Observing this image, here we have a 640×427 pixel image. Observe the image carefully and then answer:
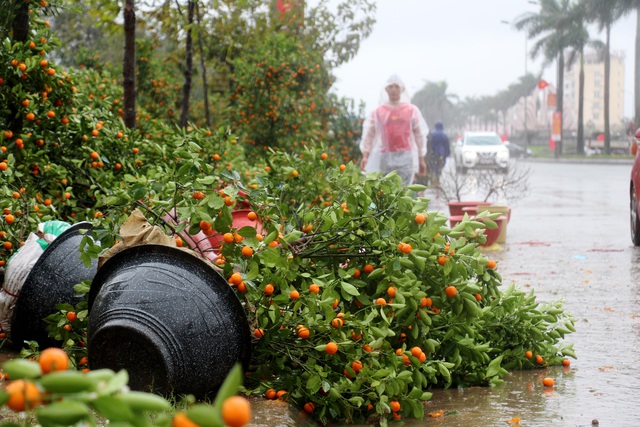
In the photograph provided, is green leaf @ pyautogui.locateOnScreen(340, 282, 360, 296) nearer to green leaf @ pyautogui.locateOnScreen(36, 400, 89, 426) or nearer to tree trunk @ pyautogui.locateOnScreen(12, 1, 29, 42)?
green leaf @ pyautogui.locateOnScreen(36, 400, 89, 426)

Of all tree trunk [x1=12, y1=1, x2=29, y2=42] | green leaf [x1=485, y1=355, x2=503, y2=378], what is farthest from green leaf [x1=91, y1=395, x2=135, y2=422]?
tree trunk [x1=12, y1=1, x2=29, y2=42]

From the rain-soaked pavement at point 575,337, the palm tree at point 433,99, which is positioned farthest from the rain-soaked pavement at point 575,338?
the palm tree at point 433,99

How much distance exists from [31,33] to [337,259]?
347cm

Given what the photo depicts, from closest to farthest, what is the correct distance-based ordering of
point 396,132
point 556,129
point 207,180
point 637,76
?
point 207,180, point 396,132, point 637,76, point 556,129

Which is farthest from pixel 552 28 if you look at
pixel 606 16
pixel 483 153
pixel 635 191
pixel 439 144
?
pixel 635 191

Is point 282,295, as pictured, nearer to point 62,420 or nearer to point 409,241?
point 409,241

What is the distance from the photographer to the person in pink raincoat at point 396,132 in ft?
38.4

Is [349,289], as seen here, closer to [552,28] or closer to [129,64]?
[129,64]

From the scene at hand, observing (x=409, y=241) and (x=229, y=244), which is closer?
(x=229, y=244)

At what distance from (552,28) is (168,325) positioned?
2890 inches

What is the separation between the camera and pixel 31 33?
6957 mm

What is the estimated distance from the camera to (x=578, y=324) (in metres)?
6.80

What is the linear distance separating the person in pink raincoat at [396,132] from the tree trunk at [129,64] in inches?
150

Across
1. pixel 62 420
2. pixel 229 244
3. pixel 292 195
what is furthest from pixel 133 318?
pixel 62 420
